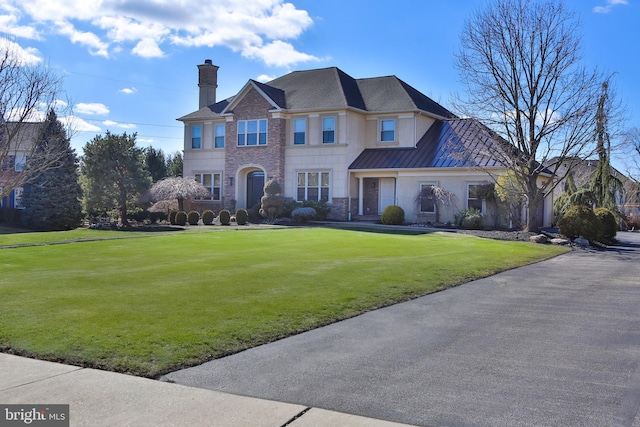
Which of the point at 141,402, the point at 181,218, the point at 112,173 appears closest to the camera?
the point at 141,402

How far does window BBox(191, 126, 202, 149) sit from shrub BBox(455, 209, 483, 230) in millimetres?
18068

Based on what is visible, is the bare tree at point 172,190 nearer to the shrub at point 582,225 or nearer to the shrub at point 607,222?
the shrub at point 582,225

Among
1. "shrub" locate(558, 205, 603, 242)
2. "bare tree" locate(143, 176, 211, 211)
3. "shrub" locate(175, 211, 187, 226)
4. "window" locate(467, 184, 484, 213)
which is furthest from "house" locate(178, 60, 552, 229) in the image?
"shrub" locate(558, 205, 603, 242)

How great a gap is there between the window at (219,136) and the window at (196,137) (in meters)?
1.22

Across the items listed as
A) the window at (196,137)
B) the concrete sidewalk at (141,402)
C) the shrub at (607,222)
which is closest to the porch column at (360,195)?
the window at (196,137)

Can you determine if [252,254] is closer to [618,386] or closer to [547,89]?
[618,386]

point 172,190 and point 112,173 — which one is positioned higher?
point 112,173

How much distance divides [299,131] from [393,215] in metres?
8.21

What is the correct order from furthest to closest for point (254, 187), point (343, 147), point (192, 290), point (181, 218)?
1. point (254, 187)
2. point (343, 147)
3. point (181, 218)
4. point (192, 290)

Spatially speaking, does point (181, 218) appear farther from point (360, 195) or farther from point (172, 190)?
point (360, 195)

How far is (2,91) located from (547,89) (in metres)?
20.4

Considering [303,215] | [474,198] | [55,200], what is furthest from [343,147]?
[55,200]

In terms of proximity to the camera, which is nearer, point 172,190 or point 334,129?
point 172,190

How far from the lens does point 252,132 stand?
3600cm
